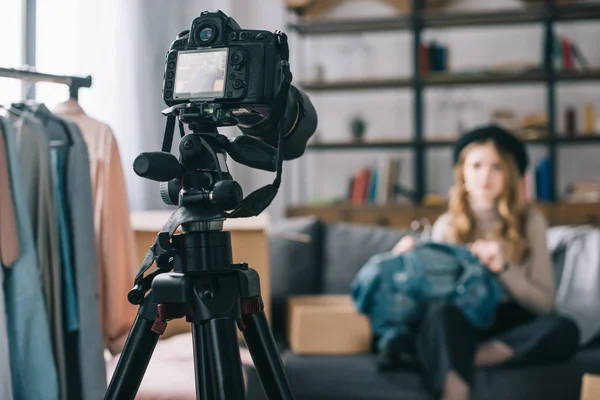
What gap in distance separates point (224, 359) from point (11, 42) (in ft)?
5.52

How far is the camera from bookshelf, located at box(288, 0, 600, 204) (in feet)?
13.9

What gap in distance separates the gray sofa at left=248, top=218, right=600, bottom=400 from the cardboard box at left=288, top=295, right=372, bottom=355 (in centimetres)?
3

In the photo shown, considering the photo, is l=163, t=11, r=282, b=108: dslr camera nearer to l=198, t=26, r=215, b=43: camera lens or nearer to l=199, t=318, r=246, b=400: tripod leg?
l=198, t=26, r=215, b=43: camera lens

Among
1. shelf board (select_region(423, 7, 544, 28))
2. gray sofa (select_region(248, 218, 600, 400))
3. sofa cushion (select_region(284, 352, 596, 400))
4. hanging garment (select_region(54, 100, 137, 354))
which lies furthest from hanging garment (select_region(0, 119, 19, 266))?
shelf board (select_region(423, 7, 544, 28))

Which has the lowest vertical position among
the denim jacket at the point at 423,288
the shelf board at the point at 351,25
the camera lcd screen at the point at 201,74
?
the denim jacket at the point at 423,288

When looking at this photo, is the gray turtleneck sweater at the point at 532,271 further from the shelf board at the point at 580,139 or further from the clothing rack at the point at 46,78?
the shelf board at the point at 580,139

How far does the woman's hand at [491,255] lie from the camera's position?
87.0 inches

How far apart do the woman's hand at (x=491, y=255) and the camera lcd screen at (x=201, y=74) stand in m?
1.47

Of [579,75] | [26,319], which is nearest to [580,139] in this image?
[579,75]

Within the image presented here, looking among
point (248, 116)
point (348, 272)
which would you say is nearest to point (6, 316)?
point (248, 116)

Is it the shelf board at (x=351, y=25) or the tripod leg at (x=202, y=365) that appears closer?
the tripod leg at (x=202, y=365)

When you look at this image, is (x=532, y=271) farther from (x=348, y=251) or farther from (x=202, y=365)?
(x=202, y=365)

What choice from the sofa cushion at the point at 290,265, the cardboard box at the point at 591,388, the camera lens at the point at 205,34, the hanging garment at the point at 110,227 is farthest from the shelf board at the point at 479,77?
the camera lens at the point at 205,34

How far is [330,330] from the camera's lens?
7.52 feet
